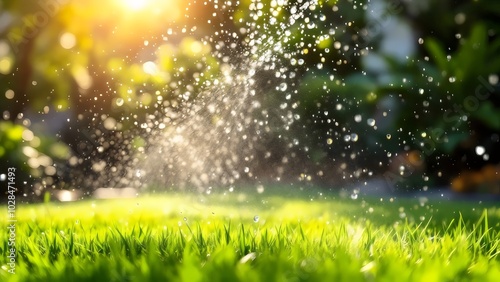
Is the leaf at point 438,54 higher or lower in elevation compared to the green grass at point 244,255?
higher

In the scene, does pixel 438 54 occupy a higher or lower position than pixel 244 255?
higher

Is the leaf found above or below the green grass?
above

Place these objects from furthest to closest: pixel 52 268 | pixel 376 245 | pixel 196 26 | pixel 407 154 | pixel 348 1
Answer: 1. pixel 407 154
2. pixel 348 1
3. pixel 196 26
4. pixel 376 245
5. pixel 52 268

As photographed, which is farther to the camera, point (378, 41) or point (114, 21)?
point (378, 41)

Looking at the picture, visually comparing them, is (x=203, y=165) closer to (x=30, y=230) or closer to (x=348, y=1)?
(x=30, y=230)

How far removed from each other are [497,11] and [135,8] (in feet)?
17.1

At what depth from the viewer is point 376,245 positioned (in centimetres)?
209

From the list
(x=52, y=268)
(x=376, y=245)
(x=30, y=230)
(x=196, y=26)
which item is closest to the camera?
(x=52, y=268)

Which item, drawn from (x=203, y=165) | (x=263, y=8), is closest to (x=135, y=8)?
(x=263, y=8)

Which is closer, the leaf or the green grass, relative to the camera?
the green grass

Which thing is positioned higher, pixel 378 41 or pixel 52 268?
pixel 378 41

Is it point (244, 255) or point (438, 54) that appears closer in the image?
point (244, 255)

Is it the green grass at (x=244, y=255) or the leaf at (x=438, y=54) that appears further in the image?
the leaf at (x=438, y=54)

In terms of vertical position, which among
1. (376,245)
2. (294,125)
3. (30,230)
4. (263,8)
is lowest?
(376,245)
